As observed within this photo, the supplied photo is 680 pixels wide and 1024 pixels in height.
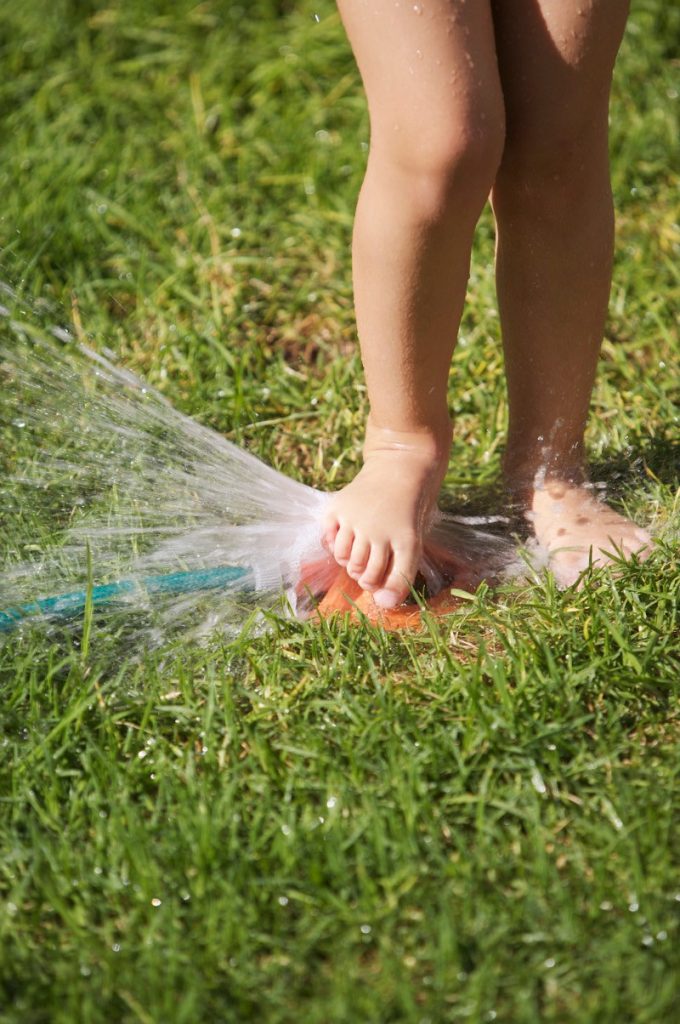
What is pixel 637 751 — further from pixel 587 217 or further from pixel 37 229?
pixel 37 229

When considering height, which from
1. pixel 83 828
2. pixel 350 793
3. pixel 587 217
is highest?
pixel 587 217

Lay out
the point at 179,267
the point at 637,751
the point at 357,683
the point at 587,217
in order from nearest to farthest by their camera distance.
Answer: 1. the point at 637,751
2. the point at 357,683
3. the point at 587,217
4. the point at 179,267

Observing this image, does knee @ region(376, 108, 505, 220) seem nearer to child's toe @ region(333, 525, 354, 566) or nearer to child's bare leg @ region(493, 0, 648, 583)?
child's bare leg @ region(493, 0, 648, 583)

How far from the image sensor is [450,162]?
6.27ft

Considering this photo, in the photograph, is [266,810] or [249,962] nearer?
[249,962]

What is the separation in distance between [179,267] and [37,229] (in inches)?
16.2

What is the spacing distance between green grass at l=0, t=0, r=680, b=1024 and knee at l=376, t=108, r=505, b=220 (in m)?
0.70

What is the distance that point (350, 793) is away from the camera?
5.87 feet

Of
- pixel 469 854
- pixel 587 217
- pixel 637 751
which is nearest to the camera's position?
pixel 469 854

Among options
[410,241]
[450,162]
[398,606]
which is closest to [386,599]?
[398,606]

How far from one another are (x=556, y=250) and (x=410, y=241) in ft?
1.10

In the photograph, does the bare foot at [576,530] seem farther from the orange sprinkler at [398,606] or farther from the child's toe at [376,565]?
the child's toe at [376,565]

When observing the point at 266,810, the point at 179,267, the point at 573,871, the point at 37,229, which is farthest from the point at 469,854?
the point at 37,229

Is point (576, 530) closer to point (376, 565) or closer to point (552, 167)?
point (376, 565)
